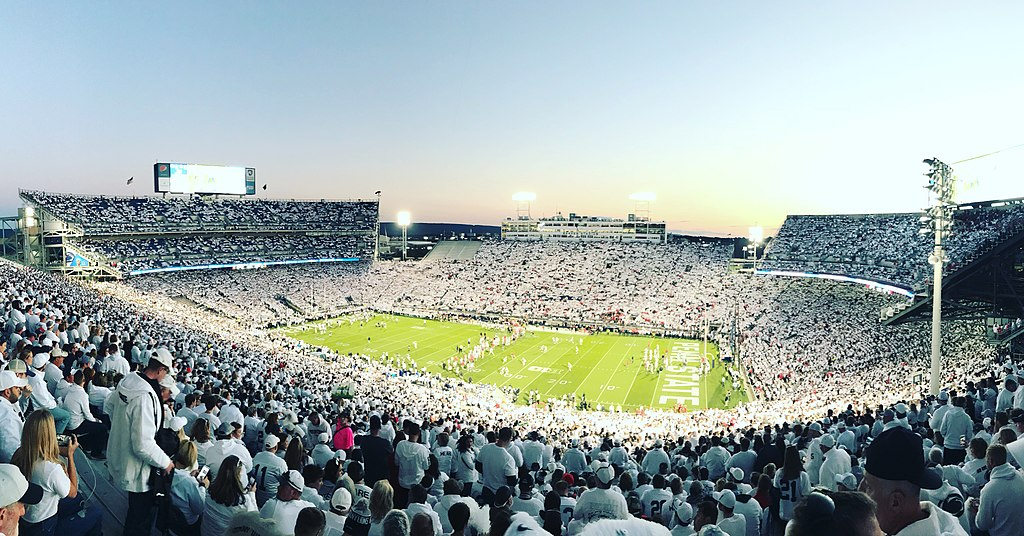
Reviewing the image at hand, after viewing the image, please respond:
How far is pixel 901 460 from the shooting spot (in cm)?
275

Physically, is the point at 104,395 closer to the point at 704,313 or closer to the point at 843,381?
the point at 843,381

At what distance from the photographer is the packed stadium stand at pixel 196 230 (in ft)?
184

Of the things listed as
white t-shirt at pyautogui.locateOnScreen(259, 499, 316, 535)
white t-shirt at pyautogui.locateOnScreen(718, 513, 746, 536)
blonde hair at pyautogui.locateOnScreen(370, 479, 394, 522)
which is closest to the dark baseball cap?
white t-shirt at pyautogui.locateOnScreen(718, 513, 746, 536)

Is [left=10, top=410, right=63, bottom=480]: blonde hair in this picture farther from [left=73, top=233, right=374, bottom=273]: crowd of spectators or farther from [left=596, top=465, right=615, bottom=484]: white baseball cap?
[left=73, top=233, right=374, bottom=273]: crowd of spectators

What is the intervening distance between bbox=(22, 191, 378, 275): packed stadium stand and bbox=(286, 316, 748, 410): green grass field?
21888 mm

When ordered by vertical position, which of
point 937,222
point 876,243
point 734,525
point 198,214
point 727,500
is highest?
point 198,214

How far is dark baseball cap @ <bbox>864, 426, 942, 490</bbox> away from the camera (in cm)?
272

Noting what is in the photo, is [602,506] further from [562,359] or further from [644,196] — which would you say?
[644,196]

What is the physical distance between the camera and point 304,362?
27.8m

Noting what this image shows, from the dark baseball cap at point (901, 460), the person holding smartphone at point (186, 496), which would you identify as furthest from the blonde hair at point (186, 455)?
the dark baseball cap at point (901, 460)

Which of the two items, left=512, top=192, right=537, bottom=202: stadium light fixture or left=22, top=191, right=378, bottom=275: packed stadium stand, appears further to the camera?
left=512, top=192, right=537, bottom=202: stadium light fixture

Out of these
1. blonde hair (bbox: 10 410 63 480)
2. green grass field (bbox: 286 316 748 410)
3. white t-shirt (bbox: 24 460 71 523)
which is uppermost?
blonde hair (bbox: 10 410 63 480)

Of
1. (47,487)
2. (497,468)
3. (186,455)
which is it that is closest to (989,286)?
(497,468)

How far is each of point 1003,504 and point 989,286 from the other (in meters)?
27.0
